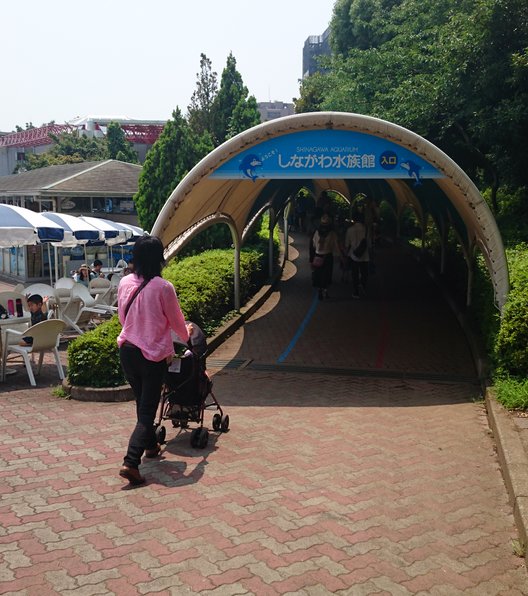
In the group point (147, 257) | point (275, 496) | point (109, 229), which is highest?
point (109, 229)

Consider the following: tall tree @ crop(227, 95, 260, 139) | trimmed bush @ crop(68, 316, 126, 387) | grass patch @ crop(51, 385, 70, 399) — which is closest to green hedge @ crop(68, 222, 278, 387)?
trimmed bush @ crop(68, 316, 126, 387)

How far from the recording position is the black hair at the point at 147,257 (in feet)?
18.4

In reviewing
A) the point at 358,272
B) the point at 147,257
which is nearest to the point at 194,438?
the point at 147,257

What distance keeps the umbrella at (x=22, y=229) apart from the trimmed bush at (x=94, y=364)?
6046mm

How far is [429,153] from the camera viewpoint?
8.69m

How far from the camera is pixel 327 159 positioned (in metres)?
9.34

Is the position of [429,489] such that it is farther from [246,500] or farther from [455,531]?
[246,500]

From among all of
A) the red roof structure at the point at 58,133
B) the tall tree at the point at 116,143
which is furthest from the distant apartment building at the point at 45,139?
the tall tree at the point at 116,143

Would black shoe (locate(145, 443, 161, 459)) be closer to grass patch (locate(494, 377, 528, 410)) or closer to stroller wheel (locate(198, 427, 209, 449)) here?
stroller wheel (locate(198, 427, 209, 449))

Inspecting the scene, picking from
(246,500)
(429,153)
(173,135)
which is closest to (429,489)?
(246,500)

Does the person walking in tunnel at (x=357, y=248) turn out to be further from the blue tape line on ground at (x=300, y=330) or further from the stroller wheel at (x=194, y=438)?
the stroller wheel at (x=194, y=438)

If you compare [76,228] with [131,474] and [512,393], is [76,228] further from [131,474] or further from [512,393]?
[512,393]

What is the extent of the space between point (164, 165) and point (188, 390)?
1673 centimetres

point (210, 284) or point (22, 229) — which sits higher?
point (22, 229)
